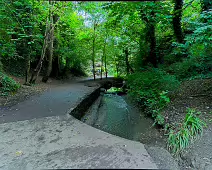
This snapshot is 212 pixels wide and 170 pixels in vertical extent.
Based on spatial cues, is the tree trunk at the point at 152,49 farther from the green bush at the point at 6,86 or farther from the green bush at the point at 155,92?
the green bush at the point at 6,86

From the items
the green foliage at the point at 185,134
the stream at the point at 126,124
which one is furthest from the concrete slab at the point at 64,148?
the stream at the point at 126,124

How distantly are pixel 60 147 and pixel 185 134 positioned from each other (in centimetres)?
235

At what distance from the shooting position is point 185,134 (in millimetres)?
2682

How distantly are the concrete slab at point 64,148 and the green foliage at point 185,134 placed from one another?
2.68 ft

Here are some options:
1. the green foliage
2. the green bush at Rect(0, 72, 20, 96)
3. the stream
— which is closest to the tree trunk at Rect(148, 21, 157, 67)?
the stream

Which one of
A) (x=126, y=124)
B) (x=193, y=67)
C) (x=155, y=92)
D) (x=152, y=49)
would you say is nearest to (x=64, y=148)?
(x=126, y=124)

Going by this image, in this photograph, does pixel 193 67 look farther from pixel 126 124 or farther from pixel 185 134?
pixel 185 134

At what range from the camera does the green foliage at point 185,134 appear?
103 inches

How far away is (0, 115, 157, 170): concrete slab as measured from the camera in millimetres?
1853

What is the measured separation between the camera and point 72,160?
6.24ft

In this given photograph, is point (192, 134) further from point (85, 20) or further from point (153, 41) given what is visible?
point (85, 20)

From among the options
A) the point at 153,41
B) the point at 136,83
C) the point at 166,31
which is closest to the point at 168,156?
the point at 136,83

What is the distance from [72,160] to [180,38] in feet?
26.8

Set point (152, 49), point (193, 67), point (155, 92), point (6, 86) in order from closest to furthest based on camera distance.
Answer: point (155, 92), point (6, 86), point (193, 67), point (152, 49)
